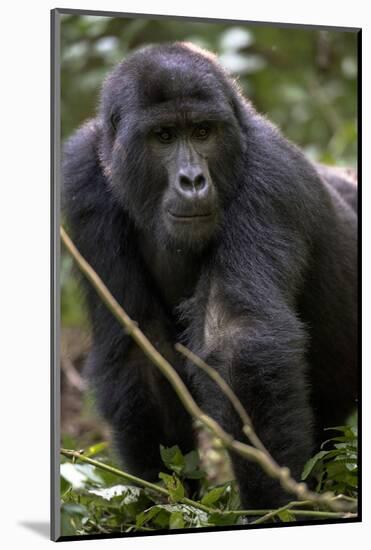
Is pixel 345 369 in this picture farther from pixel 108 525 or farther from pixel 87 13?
pixel 87 13

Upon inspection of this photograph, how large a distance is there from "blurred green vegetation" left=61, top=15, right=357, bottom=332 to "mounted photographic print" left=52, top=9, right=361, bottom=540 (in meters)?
0.29

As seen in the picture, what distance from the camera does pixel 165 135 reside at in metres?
4.10

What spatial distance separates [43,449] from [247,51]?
4.04 meters

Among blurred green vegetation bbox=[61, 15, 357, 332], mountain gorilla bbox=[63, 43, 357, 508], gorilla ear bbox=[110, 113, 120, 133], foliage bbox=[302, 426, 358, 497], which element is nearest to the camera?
mountain gorilla bbox=[63, 43, 357, 508]

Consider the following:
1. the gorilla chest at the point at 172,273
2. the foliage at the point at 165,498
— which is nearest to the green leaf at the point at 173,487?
the foliage at the point at 165,498

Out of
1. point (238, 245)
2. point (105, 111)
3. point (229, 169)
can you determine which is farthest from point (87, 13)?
point (238, 245)

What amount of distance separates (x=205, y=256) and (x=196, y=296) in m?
0.19

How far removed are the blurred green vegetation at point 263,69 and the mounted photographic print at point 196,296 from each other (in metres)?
0.29

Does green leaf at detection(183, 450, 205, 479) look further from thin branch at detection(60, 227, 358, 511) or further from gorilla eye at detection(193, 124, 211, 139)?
thin branch at detection(60, 227, 358, 511)

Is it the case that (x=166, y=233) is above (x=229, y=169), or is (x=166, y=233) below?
below

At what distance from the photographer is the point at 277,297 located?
3977 mm

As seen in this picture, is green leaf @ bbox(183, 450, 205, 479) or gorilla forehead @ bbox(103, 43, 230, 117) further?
green leaf @ bbox(183, 450, 205, 479)

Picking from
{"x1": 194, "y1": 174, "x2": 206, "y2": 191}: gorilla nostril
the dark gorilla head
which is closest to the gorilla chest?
the dark gorilla head

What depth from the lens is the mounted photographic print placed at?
3871 millimetres
